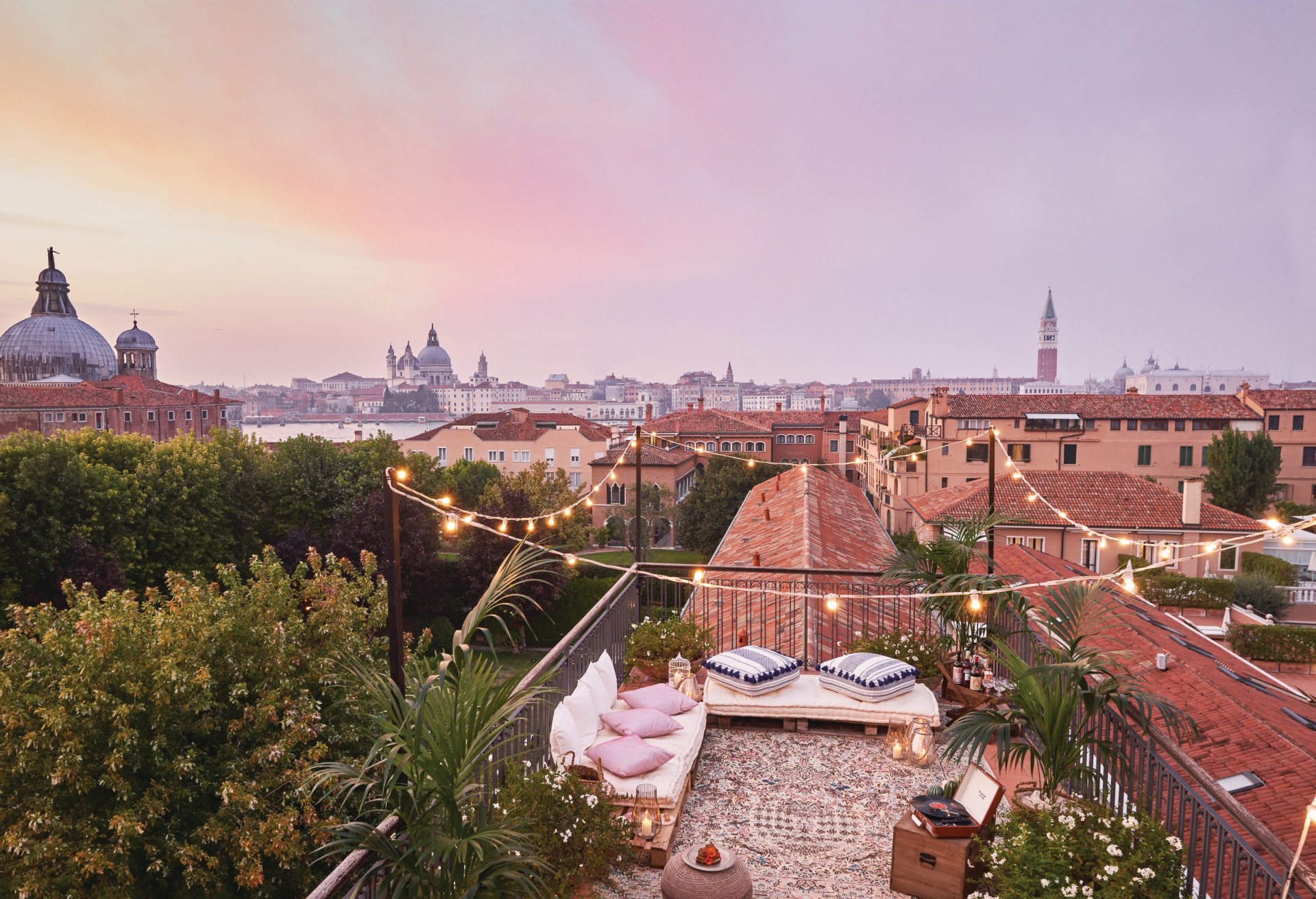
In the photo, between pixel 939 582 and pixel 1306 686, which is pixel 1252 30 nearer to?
pixel 1306 686

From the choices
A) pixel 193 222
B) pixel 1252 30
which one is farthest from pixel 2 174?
pixel 1252 30

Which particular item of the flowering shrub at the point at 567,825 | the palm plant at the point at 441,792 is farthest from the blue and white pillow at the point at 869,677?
the palm plant at the point at 441,792

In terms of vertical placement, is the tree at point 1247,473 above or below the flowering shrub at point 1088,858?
below

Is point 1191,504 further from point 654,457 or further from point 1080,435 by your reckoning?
point 654,457

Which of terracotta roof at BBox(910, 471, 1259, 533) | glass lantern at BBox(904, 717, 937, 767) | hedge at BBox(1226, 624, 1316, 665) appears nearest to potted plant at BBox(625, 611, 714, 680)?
glass lantern at BBox(904, 717, 937, 767)

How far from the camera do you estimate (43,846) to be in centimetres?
671

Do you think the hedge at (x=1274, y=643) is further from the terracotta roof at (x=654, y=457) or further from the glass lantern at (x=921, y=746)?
the terracotta roof at (x=654, y=457)

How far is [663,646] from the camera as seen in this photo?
6.71 meters

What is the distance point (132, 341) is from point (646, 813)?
114m

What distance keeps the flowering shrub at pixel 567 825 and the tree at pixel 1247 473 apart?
43.3m

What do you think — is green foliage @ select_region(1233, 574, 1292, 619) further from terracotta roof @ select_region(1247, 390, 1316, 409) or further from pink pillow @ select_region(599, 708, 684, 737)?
pink pillow @ select_region(599, 708, 684, 737)

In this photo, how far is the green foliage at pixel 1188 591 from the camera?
24.5 meters

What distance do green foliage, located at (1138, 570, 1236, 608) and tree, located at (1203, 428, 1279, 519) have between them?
15.0 meters

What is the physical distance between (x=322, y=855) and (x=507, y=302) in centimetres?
13419
